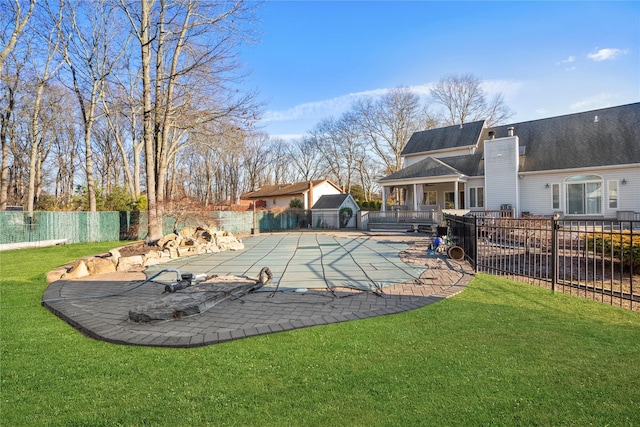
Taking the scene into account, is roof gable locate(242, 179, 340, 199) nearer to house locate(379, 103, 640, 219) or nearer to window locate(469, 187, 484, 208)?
house locate(379, 103, 640, 219)

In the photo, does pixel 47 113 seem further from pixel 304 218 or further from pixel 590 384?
pixel 590 384

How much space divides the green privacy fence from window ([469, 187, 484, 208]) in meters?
15.8

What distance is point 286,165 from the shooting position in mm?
49969

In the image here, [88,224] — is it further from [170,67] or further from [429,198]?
[429,198]

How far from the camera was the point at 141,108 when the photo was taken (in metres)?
16.9

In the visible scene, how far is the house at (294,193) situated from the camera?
108 ft

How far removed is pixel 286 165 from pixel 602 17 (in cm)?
4259

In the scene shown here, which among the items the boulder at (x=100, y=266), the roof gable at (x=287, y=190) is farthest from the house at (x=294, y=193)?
the boulder at (x=100, y=266)

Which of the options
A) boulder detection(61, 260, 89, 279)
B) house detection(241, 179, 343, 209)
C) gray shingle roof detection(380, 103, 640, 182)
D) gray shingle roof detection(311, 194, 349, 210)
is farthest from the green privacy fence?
gray shingle roof detection(380, 103, 640, 182)

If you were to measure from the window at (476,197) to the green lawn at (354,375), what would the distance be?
19.0m

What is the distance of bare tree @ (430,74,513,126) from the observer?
3559 cm

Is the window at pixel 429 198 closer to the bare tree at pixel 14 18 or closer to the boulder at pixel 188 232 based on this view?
the boulder at pixel 188 232

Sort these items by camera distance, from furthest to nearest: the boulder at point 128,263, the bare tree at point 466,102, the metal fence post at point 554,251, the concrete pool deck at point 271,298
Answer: the bare tree at point 466,102 → the boulder at point 128,263 → the metal fence post at point 554,251 → the concrete pool deck at point 271,298

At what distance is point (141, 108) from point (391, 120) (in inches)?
1085
